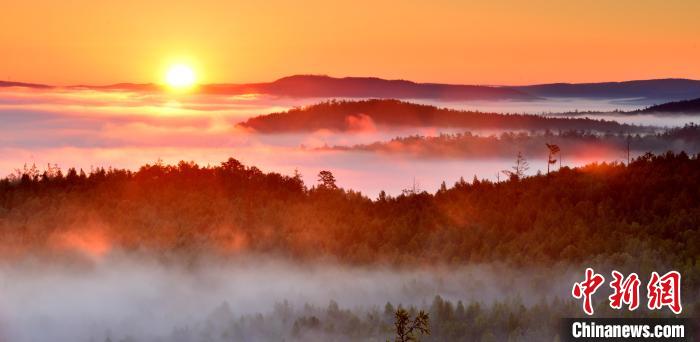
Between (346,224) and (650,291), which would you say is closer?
(650,291)

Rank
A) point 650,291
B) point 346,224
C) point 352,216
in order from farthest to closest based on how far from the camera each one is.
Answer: point 352,216, point 346,224, point 650,291

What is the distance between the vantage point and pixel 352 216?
173125 mm

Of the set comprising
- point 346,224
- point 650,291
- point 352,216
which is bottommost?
point 650,291

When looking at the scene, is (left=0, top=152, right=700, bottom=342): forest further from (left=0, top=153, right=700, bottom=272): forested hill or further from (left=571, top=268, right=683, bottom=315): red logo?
(left=571, top=268, right=683, bottom=315): red logo

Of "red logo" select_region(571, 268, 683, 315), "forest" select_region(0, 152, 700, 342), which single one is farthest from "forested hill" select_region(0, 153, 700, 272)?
"red logo" select_region(571, 268, 683, 315)

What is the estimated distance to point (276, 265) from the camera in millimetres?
172000

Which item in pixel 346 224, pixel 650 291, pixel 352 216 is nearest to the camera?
pixel 650 291

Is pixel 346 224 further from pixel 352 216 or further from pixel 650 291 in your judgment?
pixel 650 291

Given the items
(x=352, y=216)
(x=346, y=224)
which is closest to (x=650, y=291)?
(x=346, y=224)

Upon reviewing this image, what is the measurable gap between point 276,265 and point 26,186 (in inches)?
2152

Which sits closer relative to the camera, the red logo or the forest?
the red logo

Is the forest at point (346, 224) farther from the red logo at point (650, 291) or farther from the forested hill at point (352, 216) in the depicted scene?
the red logo at point (650, 291)

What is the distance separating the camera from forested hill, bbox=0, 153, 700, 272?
14912 centimetres

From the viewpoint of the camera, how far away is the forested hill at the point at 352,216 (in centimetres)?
14912
